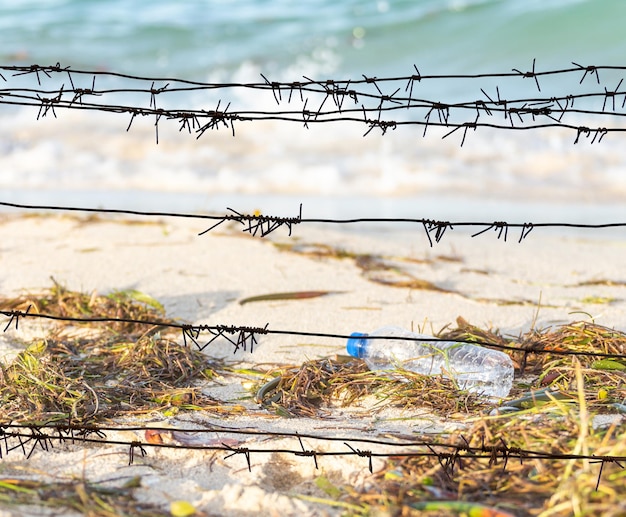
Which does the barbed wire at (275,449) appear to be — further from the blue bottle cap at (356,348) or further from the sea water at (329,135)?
the sea water at (329,135)

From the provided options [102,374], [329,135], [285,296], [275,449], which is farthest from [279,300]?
[329,135]

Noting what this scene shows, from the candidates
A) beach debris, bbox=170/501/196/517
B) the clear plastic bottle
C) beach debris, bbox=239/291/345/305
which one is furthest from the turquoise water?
beach debris, bbox=170/501/196/517

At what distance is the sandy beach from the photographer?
72.8 inches

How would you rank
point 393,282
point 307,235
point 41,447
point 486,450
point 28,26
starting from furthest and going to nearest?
point 28,26 → point 307,235 → point 393,282 → point 41,447 → point 486,450

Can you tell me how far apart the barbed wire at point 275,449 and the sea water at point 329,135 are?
3.79 m

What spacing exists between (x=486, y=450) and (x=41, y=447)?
1.11 meters

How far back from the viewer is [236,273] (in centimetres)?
390

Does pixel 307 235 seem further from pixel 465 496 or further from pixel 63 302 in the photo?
pixel 465 496

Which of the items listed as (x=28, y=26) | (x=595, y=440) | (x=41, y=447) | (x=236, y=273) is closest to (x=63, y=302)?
(x=236, y=273)

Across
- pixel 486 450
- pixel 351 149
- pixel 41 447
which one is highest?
pixel 351 149

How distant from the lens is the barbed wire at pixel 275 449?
1.72 metres

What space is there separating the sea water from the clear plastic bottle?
122 inches

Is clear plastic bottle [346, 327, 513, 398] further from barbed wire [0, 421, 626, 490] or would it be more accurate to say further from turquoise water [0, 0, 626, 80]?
turquoise water [0, 0, 626, 80]

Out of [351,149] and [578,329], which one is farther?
[351,149]
